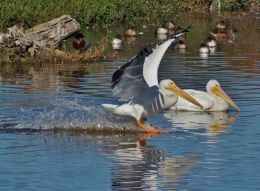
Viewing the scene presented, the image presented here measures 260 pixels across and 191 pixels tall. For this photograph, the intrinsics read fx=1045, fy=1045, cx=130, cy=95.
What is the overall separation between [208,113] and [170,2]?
26.0m

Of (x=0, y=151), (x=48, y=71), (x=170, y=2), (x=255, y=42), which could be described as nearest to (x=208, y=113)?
(x=0, y=151)

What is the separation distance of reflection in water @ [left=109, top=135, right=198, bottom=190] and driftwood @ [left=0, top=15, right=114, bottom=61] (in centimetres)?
1103

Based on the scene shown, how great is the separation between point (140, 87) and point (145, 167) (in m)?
2.49

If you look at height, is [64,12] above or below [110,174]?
above

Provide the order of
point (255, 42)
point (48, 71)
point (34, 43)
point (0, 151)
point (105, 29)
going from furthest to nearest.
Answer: point (105, 29) → point (255, 42) → point (34, 43) → point (48, 71) → point (0, 151)

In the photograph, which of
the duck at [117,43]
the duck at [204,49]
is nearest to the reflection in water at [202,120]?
the duck at [204,49]

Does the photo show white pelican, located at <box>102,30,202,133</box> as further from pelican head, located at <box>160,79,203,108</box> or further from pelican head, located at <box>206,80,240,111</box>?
pelican head, located at <box>206,80,240,111</box>

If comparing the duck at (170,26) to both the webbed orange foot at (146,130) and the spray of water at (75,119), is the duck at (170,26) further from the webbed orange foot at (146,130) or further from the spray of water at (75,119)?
the webbed orange foot at (146,130)

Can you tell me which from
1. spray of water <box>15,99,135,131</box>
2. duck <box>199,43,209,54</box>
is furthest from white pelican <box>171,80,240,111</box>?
duck <box>199,43,209,54</box>

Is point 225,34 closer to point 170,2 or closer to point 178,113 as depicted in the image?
point 170,2

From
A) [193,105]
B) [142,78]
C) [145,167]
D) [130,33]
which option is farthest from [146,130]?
[130,33]

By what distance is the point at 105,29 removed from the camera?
3425cm

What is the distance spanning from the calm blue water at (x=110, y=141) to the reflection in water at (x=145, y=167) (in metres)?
0.01

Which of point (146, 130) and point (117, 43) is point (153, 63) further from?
point (117, 43)
